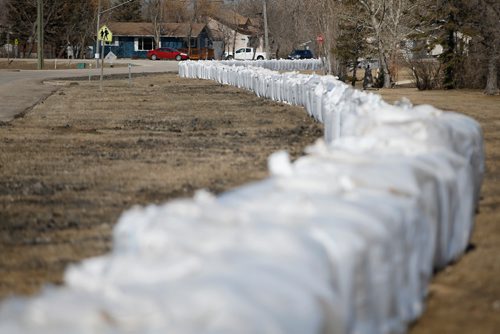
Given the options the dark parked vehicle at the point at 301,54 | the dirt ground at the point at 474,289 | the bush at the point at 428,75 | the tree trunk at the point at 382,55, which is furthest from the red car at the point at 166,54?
the dirt ground at the point at 474,289

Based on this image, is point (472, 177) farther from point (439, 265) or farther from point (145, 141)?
point (145, 141)

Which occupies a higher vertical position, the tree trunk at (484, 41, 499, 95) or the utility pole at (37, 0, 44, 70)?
the utility pole at (37, 0, 44, 70)

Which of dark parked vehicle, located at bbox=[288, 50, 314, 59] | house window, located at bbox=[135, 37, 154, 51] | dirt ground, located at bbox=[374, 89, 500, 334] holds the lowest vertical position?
dark parked vehicle, located at bbox=[288, 50, 314, 59]

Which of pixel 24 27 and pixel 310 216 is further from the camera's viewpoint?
pixel 24 27

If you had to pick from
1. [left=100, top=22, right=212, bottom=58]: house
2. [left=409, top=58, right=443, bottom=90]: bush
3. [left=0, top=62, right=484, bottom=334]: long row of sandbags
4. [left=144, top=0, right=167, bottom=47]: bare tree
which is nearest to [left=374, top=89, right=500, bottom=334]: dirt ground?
[left=0, top=62, right=484, bottom=334]: long row of sandbags

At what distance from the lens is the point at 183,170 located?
1412cm

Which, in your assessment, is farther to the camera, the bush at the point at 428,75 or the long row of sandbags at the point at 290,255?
the bush at the point at 428,75

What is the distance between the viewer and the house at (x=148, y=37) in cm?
11688

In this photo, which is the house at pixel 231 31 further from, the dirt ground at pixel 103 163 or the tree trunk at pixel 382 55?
the dirt ground at pixel 103 163

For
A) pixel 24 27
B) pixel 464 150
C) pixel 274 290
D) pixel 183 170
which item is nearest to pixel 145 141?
pixel 183 170

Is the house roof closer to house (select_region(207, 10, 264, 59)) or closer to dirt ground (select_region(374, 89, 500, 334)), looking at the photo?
house (select_region(207, 10, 264, 59))

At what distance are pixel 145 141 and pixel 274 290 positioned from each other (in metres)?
14.6

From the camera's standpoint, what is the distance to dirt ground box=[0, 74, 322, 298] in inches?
360

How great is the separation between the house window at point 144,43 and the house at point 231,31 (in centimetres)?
1028
